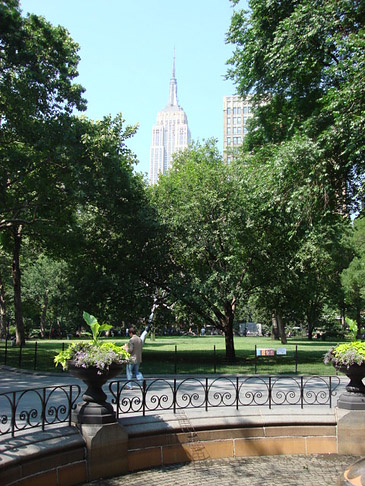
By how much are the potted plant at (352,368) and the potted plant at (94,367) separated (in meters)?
3.95

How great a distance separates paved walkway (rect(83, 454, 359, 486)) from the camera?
720 cm

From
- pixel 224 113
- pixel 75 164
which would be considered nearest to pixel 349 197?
pixel 75 164

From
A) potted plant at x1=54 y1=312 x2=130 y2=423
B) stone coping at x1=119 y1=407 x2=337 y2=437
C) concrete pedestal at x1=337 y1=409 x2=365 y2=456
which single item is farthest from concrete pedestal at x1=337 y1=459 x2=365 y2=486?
concrete pedestal at x1=337 y1=409 x2=365 y2=456

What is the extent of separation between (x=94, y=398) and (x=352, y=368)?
4585 mm

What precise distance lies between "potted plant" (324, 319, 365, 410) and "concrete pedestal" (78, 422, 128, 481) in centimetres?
405

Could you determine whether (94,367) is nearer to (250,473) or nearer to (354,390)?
(250,473)

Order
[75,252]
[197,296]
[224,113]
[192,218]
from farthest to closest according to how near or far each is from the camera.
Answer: [224,113]
[75,252]
[192,218]
[197,296]

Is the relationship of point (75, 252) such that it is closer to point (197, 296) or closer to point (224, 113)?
point (197, 296)

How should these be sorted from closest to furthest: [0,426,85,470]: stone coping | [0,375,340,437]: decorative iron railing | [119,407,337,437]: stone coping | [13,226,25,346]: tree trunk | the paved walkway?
[0,426,85,470]: stone coping → the paved walkway → [119,407,337,437]: stone coping → [0,375,340,437]: decorative iron railing → [13,226,25,346]: tree trunk

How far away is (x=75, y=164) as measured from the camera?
18.8 m

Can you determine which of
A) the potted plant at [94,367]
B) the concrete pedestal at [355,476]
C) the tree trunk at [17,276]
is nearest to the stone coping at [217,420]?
the potted plant at [94,367]

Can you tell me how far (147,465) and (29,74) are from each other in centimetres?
1578

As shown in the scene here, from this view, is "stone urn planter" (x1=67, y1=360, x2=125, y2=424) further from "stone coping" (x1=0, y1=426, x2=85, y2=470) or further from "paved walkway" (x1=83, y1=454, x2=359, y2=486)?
"paved walkway" (x1=83, y1=454, x2=359, y2=486)

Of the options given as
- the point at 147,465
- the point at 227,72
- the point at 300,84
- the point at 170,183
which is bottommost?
the point at 147,465
